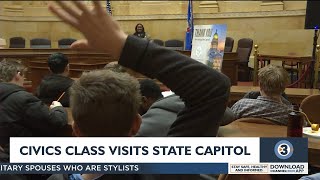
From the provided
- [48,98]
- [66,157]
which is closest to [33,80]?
[48,98]

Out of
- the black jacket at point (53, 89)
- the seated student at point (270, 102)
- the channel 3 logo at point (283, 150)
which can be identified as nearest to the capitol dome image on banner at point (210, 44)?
the seated student at point (270, 102)

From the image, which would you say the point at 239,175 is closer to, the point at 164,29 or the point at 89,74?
the point at 89,74

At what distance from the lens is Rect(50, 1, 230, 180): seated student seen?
899 mm

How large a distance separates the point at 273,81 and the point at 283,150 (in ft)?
4.99

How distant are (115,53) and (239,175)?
649mm

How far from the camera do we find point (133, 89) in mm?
1010

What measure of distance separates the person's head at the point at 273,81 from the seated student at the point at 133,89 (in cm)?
194

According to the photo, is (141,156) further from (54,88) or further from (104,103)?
(54,88)

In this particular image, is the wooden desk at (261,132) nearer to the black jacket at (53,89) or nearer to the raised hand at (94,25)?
the raised hand at (94,25)

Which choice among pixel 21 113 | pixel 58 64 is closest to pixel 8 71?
pixel 21 113

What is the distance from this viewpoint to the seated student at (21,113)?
265 cm

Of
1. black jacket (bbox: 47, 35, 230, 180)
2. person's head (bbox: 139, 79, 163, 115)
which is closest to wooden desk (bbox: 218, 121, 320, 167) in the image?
person's head (bbox: 139, 79, 163, 115)

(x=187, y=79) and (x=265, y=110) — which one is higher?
(x=187, y=79)

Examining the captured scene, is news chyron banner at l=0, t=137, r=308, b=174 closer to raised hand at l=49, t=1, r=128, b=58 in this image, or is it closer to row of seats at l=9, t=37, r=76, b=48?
raised hand at l=49, t=1, r=128, b=58
